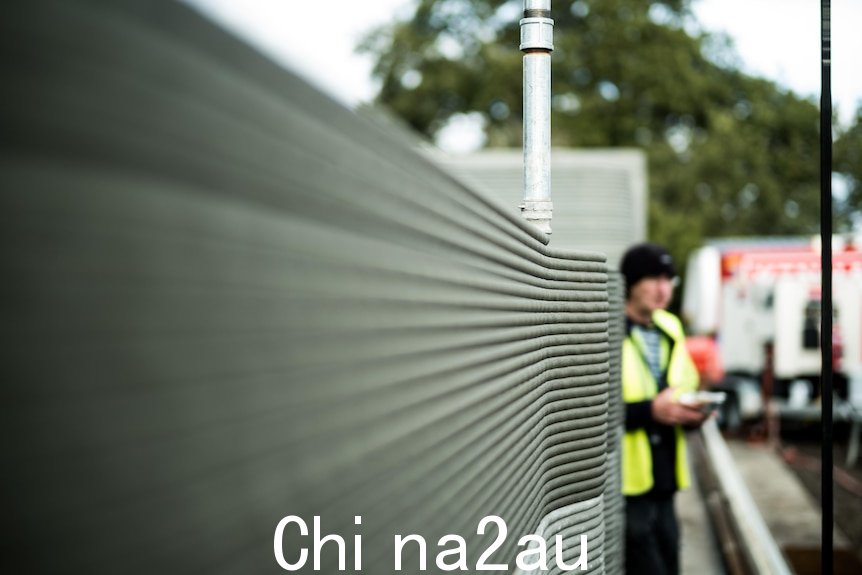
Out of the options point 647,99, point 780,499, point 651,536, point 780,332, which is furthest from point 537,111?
point 647,99

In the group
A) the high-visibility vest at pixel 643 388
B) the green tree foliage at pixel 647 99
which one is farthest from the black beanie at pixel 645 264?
the green tree foliage at pixel 647 99

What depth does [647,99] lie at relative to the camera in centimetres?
3784

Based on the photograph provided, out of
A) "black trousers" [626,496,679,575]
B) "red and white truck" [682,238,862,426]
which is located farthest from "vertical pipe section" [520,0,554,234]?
"red and white truck" [682,238,862,426]

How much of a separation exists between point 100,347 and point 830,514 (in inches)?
156

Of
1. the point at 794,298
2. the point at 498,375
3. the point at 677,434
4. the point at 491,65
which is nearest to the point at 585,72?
the point at 491,65

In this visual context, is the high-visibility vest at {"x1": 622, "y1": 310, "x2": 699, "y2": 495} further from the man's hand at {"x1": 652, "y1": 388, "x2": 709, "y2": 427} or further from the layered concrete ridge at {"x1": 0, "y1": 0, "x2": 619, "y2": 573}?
the layered concrete ridge at {"x1": 0, "y1": 0, "x2": 619, "y2": 573}

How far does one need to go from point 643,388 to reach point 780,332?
1486 cm

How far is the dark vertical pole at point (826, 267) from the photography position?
4801 millimetres

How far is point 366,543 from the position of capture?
229cm

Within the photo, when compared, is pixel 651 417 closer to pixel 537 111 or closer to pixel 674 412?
pixel 674 412

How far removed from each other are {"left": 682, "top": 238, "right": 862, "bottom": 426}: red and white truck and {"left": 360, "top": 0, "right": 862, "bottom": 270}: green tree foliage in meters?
11.3

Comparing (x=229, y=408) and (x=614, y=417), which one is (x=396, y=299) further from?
(x=614, y=417)

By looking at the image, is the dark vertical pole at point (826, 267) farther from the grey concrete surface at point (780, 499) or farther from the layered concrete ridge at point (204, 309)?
the grey concrete surface at point (780, 499)

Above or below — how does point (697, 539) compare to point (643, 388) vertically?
below
